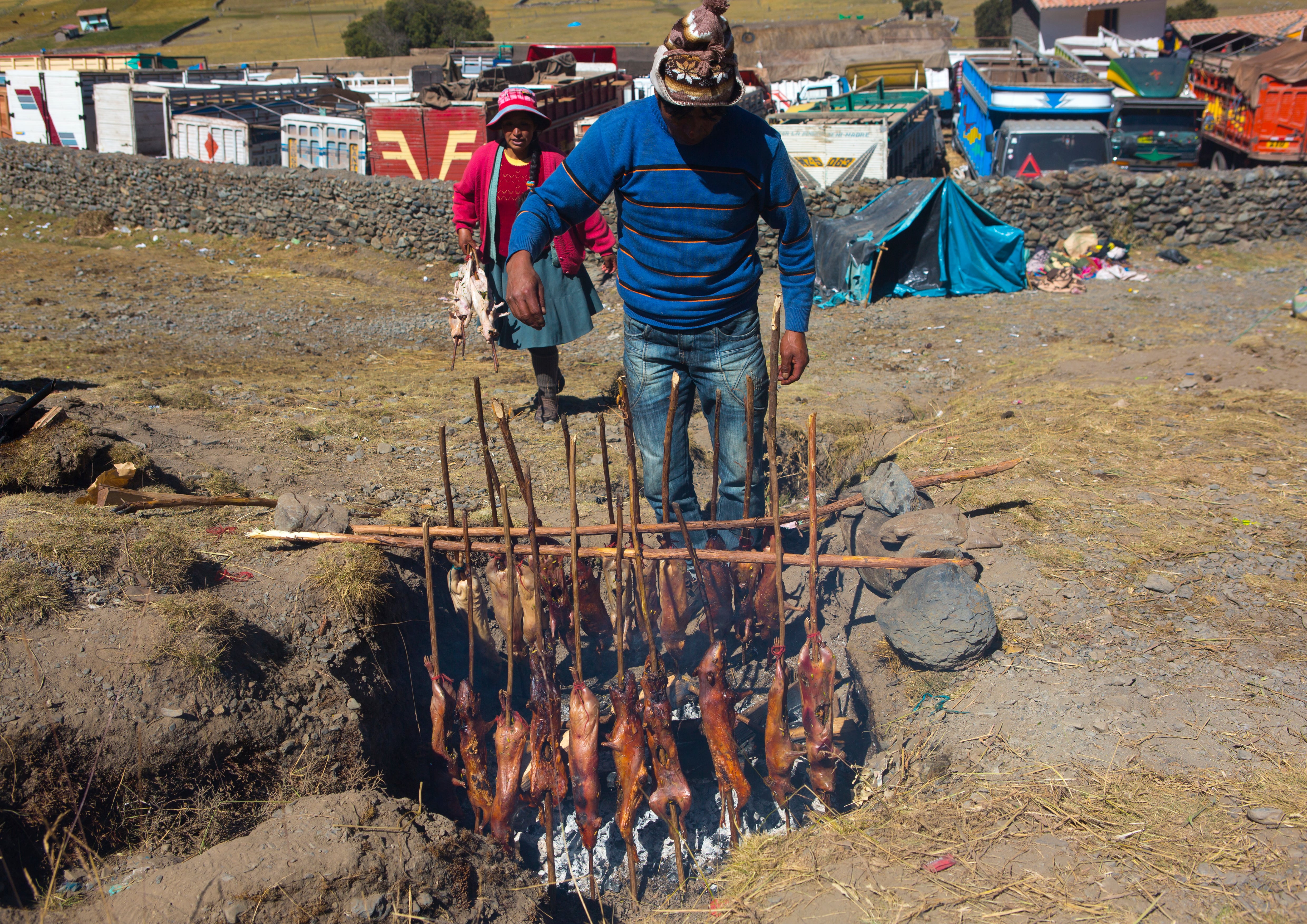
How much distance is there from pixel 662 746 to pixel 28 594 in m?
2.23

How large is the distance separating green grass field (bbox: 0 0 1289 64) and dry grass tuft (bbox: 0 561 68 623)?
140ft

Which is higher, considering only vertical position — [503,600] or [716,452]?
[716,452]

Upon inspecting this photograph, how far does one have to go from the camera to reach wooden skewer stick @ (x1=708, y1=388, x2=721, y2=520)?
129 inches

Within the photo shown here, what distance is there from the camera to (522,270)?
108 inches

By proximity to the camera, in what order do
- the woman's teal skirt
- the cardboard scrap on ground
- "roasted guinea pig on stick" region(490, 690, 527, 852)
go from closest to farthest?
"roasted guinea pig on stick" region(490, 690, 527, 852), the cardboard scrap on ground, the woman's teal skirt

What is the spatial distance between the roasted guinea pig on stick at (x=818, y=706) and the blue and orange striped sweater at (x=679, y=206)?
1237 mm

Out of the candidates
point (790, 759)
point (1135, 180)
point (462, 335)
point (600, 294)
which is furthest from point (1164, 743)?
point (1135, 180)

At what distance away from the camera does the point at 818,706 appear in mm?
3084

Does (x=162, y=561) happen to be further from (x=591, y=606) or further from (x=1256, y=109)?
(x=1256, y=109)

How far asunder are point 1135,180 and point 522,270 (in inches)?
444

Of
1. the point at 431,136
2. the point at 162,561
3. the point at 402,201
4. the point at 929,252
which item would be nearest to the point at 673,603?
the point at 162,561

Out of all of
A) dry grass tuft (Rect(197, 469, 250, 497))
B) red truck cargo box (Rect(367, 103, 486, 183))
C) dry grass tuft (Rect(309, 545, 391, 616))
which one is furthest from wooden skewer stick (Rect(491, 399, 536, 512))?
red truck cargo box (Rect(367, 103, 486, 183))

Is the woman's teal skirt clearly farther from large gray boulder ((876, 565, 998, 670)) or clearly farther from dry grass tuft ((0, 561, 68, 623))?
dry grass tuft ((0, 561, 68, 623))

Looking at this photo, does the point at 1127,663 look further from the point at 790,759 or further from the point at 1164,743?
the point at 790,759
